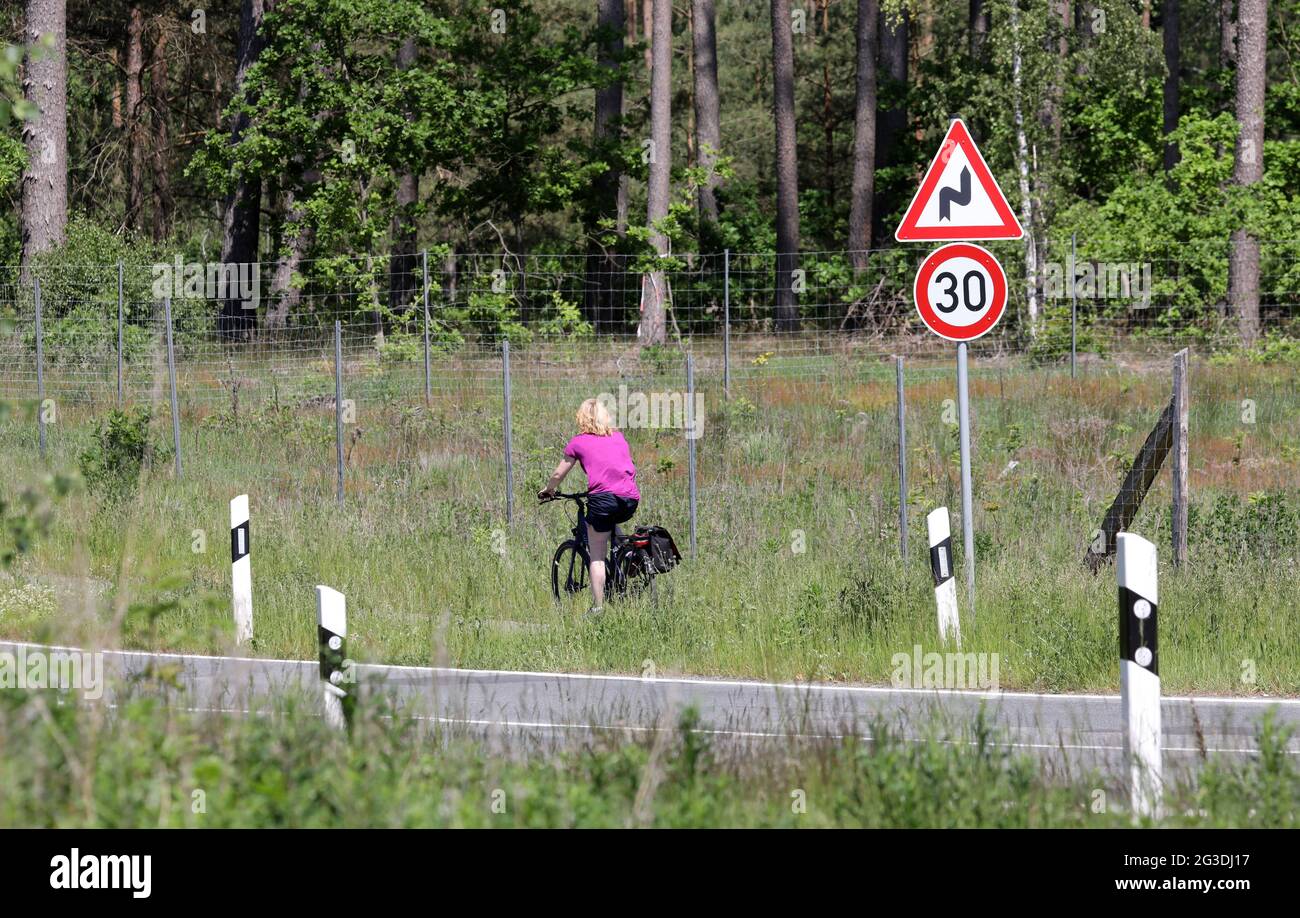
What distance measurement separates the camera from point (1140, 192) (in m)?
32.3

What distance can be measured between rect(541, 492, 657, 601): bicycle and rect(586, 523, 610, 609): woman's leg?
0.33ft

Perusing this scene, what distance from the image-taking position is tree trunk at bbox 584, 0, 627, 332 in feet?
119

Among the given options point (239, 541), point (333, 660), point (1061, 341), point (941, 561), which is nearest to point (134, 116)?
point (1061, 341)

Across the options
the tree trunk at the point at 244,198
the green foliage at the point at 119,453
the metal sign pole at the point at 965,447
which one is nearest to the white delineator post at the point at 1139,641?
the metal sign pole at the point at 965,447

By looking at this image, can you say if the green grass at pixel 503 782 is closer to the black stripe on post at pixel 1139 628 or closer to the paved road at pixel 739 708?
the paved road at pixel 739 708

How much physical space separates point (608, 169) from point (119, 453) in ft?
62.9

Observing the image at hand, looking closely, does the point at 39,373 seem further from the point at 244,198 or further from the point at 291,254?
the point at 244,198

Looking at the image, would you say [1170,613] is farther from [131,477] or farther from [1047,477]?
[131,477]

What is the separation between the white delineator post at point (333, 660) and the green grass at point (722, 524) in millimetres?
267

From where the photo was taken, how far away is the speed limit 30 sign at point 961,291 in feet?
37.6

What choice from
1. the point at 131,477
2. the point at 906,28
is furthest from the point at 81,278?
the point at 906,28

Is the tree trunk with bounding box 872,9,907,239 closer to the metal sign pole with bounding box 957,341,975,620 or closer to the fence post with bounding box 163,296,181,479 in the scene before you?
the fence post with bounding box 163,296,181,479

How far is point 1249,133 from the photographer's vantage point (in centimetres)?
2773

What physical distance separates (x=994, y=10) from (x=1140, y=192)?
17.7 ft
